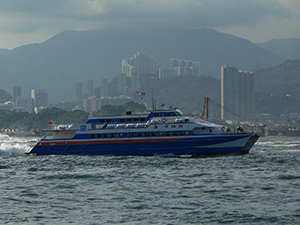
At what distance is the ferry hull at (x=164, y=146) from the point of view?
5316 cm

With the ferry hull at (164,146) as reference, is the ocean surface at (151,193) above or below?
below

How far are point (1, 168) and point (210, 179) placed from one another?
2263 centimetres

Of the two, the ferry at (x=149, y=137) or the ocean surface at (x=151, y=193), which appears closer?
the ocean surface at (x=151, y=193)

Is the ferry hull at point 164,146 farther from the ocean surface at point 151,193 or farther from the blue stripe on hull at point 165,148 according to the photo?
the ocean surface at point 151,193

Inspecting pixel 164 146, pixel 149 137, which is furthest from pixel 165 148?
pixel 149 137

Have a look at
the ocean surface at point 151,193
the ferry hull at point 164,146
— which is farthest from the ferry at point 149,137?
the ocean surface at point 151,193

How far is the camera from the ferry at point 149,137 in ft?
175

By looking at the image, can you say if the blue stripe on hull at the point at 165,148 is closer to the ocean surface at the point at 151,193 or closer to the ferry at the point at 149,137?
the ferry at the point at 149,137

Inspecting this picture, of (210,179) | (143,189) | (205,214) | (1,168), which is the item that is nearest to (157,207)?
(205,214)

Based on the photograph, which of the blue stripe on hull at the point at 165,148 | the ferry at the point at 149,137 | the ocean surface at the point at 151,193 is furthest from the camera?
the ferry at the point at 149,137

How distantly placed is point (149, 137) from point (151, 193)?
25.7 meters

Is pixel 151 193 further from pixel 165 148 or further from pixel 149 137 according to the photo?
pixel 149 137

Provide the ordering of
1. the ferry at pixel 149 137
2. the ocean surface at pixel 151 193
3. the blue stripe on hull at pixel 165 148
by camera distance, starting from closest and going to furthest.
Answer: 1. the ocean surface at pixel 151 193
2. the blue stripe on hull at pixel 165 148
3. the ferry at pixel 149 137

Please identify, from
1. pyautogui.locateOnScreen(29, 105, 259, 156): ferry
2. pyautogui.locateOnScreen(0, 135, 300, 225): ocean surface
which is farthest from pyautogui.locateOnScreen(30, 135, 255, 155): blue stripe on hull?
pyautogui.locateOnScreen(0, 135, 300, 225): ocean surface
